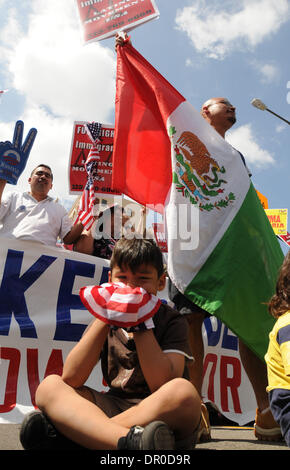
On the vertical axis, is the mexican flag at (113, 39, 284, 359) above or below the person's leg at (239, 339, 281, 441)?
above

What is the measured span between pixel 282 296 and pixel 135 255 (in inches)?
25.0

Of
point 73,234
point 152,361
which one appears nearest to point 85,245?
point 73,234

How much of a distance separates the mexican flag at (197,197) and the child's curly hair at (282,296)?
0.62 m

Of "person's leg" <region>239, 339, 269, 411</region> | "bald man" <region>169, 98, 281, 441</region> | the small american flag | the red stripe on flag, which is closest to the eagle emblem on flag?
the red stripe on flag

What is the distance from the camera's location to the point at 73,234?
11.6 ft

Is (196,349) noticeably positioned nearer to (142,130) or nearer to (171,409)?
(171,409)

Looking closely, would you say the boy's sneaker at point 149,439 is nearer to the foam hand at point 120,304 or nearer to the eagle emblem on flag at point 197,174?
the foam hand at point 120,304

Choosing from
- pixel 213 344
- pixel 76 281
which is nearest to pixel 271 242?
pixel 213 344

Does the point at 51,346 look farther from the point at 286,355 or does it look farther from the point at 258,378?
the point at 286,355

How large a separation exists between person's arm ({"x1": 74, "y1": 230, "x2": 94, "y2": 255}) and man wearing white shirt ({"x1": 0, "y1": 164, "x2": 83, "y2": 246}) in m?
0.06

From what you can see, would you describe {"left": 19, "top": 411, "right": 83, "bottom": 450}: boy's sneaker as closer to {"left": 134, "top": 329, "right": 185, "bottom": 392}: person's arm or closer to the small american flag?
{"left": 134, "top": 329, "right": 185, "bottom": 392}: person's arm

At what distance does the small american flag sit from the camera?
3732 millimetres

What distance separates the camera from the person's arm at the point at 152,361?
4.70ft

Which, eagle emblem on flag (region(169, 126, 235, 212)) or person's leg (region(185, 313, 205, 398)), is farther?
eagle emblem on flag (region(169, 126, 235, 212))
